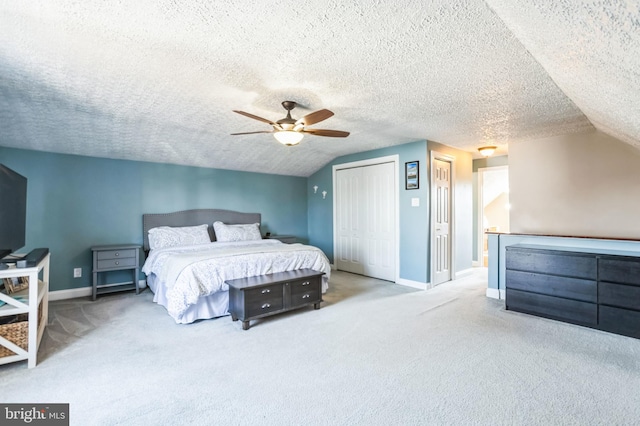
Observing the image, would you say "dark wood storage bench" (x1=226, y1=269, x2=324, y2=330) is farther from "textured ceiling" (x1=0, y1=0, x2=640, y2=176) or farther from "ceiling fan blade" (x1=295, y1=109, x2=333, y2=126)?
"textured ceiling" (x1=0, y1=0, x2=640, y2=176)

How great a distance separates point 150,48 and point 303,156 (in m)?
3.77

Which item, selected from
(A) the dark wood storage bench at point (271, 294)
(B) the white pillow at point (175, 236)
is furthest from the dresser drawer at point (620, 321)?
(B) the white pillow at point (175, 236)

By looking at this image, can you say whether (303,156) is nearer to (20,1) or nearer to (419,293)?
(419,293)

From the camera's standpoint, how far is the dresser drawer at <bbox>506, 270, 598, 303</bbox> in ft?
10.8

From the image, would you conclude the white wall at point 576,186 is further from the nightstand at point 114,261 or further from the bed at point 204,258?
the nightstand at point 114,261

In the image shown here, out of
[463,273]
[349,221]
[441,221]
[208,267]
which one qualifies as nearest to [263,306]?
[208,267]

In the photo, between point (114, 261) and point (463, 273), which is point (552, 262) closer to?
point (463, 273)

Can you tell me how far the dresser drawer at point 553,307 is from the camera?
328 centimetres

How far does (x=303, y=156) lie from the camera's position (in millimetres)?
5836

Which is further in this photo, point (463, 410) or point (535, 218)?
point (535, 218)

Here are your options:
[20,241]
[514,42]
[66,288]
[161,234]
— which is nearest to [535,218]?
[514,42]

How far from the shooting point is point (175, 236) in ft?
15.8
